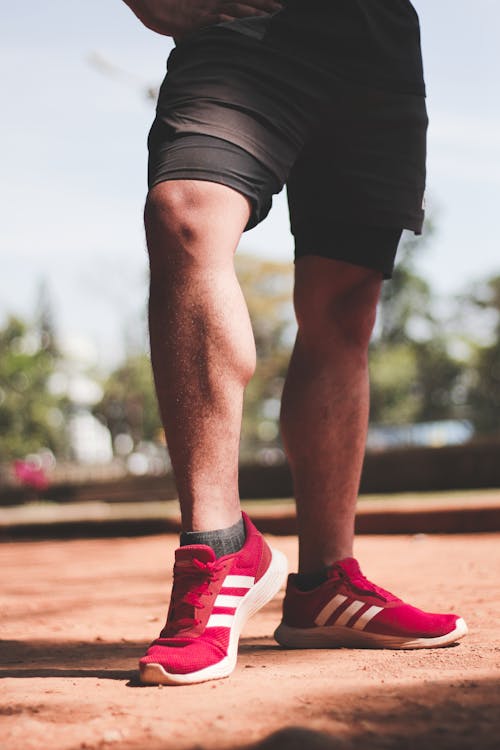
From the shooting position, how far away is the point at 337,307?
2.04 meters

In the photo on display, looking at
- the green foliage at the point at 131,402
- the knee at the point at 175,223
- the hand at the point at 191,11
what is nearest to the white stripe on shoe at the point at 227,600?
the knee at the point at 175,223

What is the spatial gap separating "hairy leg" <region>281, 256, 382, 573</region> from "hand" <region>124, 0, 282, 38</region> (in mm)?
531

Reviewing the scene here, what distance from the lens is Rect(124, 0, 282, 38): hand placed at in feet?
5.71

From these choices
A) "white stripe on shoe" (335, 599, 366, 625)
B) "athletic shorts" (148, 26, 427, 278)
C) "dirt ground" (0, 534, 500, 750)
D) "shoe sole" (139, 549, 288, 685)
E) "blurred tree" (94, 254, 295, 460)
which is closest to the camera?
"dirt ground" (0, 534, 500, 750)

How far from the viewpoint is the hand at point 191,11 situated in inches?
68.5

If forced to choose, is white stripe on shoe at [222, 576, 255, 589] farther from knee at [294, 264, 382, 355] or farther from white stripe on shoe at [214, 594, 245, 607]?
knee at [294, 264, 382, 355]

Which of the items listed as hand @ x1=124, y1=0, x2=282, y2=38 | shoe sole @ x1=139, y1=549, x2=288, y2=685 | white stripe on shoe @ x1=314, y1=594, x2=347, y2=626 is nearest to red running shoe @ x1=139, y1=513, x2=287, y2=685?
shoe sole @ x1=139, y1=549, x2=288, y2=685

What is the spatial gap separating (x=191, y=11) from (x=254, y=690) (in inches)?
48.5

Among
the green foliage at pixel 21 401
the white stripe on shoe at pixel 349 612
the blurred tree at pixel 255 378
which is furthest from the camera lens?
the blurred tree at pixel 255 378

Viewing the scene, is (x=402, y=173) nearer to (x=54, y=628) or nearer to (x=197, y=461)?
(x=197, y=461)

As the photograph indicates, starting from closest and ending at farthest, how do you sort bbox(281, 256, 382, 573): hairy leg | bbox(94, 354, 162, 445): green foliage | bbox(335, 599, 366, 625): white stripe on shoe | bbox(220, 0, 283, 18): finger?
bbox(220, 0, 283, 18): finger < bbox(335, 599, 366, 625): white stripe on shoe < bbox(281, 256, 382, 573): hairy leg < bbox(94, 354, 162, 445): green foliage

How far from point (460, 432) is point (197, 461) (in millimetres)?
45423

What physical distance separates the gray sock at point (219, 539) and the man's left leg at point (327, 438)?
39cm

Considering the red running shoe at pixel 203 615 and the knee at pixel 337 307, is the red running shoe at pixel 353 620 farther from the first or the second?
the knee at pixel 337 307
